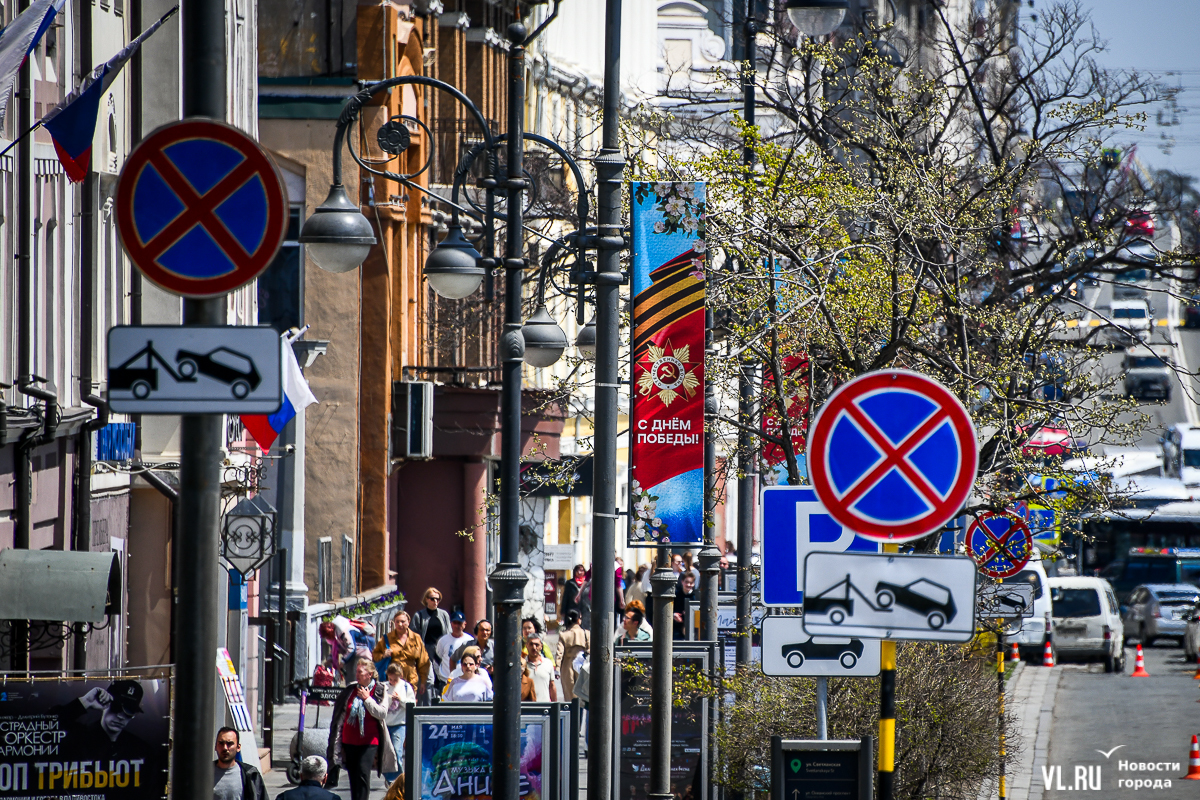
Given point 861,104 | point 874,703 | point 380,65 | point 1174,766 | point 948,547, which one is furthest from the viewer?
point 380,65

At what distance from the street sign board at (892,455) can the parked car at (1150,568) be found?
43261 mm

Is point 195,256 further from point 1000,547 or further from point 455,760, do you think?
point 1000,547

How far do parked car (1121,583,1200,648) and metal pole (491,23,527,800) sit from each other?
109 feet

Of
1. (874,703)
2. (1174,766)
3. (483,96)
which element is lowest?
(1174,766)

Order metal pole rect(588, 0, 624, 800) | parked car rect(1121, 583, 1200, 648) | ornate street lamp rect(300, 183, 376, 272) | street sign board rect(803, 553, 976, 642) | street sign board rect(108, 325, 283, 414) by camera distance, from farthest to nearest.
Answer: parked car rect(1121, 583, 1200, 648) < metal pole rect(588, 0, 624, 800) < ornate street lamp rect(300, 183, 376, 272) < street sign board rect(803, 553, 976, 642) < street sign board rect(108, 325, 283, 414)

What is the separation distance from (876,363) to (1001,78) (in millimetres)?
15058

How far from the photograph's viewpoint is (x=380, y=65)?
1299 inches

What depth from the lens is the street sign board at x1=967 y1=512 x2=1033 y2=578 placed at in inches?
631

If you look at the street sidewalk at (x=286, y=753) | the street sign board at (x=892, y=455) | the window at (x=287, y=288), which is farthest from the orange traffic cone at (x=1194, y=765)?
the window at (x=287, y=288)

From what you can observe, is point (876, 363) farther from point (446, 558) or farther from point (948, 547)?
point (446, 558)

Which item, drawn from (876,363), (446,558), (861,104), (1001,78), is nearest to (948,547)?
(876,363)

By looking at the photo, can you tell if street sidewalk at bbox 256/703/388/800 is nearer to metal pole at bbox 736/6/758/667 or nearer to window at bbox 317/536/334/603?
metal pole at bbox 736/6/758/667

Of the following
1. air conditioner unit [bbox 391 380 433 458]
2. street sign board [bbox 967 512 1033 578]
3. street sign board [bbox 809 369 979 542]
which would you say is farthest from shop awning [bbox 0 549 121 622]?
air conditioner unit [bbox 391 380 433 458]

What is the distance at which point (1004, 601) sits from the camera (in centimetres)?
1762
